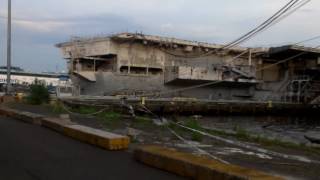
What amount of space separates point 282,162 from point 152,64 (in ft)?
213

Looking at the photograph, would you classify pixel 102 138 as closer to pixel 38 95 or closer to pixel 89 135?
pixel 89 135

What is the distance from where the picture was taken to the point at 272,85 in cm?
8869

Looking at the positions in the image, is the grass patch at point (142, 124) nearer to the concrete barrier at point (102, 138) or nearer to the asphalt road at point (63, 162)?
the concrete barrier at point (102, 138)

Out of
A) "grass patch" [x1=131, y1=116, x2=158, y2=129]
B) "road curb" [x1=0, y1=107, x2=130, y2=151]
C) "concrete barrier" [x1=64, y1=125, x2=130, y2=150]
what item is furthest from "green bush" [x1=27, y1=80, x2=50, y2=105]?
"concrete barrier" [x1=64, y1=125, x2=130, y2=150]

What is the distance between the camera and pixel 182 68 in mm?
74000

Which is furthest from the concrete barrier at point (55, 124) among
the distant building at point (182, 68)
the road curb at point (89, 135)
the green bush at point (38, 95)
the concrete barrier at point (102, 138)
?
the distant building at point (182, 68)

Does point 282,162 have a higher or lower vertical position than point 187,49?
lower

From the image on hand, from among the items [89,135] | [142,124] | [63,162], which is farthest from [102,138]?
[142,124]

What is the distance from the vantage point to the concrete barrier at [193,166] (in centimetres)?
745

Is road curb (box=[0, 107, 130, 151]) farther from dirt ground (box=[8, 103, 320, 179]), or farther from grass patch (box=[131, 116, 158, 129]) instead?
grass patch (box=[131, 116, 158, 129])

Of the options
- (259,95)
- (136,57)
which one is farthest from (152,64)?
(259,95)

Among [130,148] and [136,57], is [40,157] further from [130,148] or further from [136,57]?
[136,57]

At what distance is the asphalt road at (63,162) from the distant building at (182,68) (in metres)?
56.3

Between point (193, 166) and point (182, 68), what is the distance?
65.7 metres
